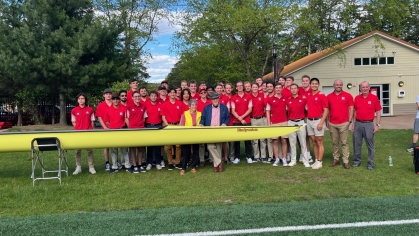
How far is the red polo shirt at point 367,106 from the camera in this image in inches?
260

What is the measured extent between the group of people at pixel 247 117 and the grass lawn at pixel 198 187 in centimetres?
38

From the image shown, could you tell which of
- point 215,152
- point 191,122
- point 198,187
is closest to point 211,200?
point 198,187

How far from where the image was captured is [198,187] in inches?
227

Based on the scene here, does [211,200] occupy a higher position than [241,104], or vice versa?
[241,104]

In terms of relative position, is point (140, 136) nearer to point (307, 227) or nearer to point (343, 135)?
point (307, 227)

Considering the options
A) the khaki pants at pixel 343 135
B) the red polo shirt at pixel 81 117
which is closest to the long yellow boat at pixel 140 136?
the red polo shirt at pixel 81 117

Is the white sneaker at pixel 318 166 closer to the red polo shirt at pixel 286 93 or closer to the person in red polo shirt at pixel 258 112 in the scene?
the person in red polo shirt at pixel 258 112

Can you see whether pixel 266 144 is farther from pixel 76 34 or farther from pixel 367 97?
pixel 76 34

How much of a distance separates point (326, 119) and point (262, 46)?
51.4 ft

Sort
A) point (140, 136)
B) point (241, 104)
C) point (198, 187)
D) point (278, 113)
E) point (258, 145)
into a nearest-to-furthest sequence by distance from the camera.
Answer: point (198, 187) → point (140, 136) → point (278, 113) → point (241, 104) → point (258, 145)

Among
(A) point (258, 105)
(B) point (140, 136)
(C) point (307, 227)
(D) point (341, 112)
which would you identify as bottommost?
(C) point (307, 227)

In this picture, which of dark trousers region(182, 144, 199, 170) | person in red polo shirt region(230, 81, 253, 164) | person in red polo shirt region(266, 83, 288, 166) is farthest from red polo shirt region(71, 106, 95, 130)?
person in red polo shirt region(266, 83, 288, 166)

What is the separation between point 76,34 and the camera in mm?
16609

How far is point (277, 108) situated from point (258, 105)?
44 cm
